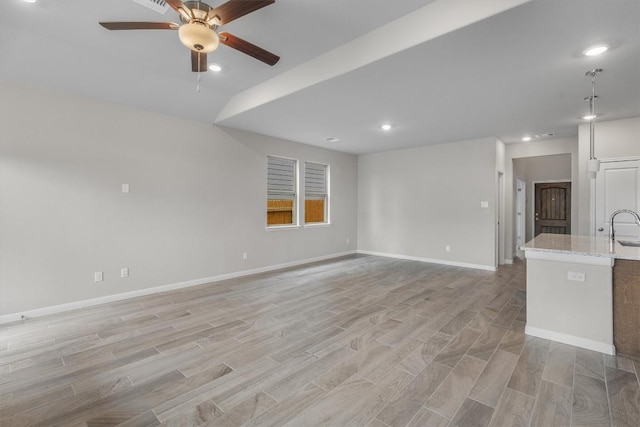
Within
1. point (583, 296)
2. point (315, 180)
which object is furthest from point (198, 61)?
point (315, 180)

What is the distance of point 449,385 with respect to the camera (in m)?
2.04

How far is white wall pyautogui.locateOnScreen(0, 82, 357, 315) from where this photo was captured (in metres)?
3.26

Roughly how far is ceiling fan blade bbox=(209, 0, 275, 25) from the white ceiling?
0.44 m

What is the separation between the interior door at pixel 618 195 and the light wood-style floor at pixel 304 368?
2.31 meters

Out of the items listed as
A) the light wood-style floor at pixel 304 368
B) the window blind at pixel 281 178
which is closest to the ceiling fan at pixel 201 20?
the light wood-style floor at pixel 304 368

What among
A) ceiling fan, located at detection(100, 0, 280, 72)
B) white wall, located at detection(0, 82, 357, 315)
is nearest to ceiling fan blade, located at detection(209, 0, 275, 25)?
ceiling fan, located at detection(100, 0, 280, 72)

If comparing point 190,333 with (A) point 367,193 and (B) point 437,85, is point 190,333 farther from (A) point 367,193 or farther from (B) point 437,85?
(A) point 367,193

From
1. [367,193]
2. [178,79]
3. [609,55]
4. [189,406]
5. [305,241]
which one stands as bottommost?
[189,406]

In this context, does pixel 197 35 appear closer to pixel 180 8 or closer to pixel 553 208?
pixel 180 8

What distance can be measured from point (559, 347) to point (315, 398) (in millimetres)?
2301

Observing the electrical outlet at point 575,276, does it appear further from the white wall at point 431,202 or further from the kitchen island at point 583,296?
the white wall at point 431,202

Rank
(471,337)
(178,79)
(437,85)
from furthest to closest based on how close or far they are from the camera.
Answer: (178,79) < (437,85) < (471,337)

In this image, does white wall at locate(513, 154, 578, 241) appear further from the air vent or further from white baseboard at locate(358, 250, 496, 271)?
the air vent

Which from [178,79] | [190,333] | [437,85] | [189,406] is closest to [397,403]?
[189,406]
